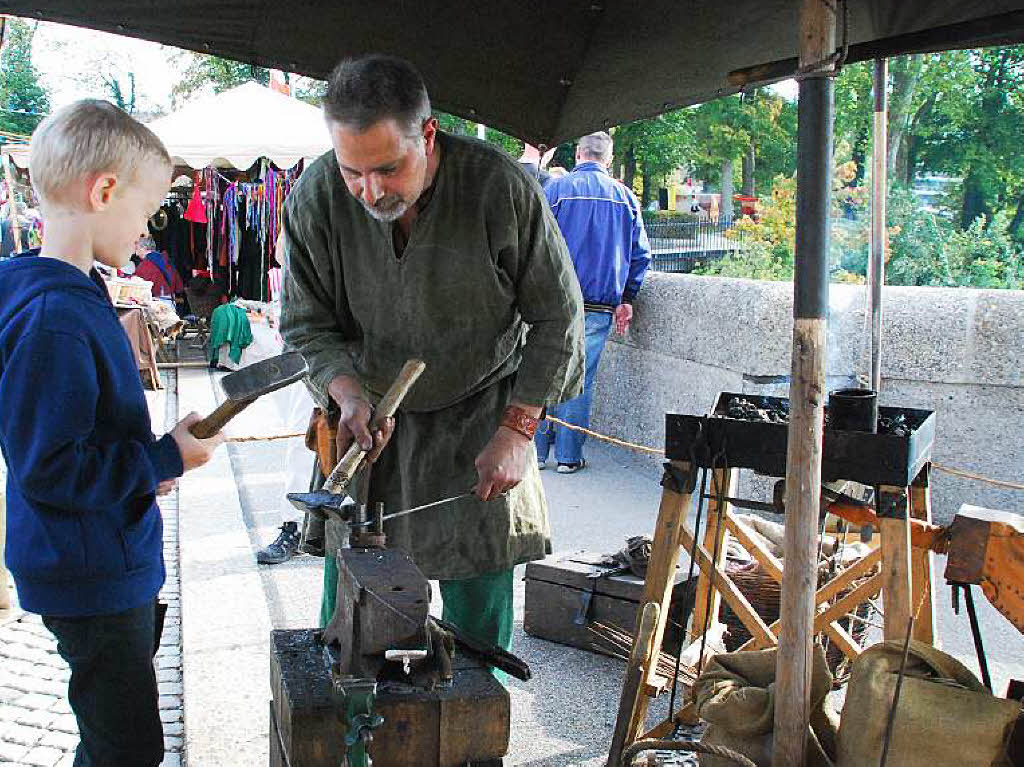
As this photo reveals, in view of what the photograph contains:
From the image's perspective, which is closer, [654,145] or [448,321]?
[448,321]

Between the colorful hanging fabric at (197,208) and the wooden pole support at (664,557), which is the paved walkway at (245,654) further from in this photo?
the colorful hanging fabric at (197,208)

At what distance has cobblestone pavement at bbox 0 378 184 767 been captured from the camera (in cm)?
300

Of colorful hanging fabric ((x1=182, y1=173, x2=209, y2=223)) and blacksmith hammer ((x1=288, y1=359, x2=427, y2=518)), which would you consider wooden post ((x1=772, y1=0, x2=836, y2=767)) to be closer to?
blacksmith hammer ((x1=288, y1=359, x2=427, y2=518))

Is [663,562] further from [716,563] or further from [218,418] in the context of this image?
[218,418]

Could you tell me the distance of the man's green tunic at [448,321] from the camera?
232 centimetres

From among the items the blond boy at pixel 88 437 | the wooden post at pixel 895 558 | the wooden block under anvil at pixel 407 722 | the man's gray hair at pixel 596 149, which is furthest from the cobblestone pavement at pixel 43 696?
the man's gray hair at pixel 596 149

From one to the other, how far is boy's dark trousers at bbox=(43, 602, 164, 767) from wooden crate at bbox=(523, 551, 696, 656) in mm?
1946

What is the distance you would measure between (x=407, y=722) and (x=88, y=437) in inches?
29.5

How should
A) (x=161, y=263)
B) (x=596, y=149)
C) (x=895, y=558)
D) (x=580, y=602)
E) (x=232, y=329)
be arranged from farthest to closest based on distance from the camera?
(x=161, y=263) → (x=232, y=329) → (x=596, y=149) → (x=580, y=602) → (x=895, y=558)

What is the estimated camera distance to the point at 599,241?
5.99 m

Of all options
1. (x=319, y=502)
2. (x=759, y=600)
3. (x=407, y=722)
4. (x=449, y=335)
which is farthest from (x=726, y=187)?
(x=407, y=722)

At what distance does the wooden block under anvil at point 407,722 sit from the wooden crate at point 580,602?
6.69ft

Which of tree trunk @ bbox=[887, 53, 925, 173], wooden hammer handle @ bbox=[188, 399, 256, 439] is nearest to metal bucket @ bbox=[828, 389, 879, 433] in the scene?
wooden hammer handle @ bbox=[188, 399, 256, 439]

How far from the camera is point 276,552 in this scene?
4.70 m
